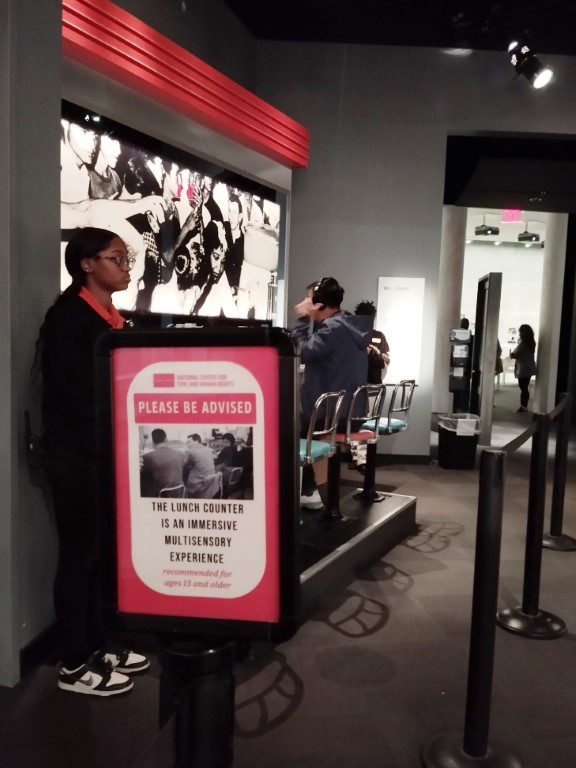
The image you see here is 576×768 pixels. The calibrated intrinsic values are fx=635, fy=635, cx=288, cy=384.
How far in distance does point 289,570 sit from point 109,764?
4.11 feet

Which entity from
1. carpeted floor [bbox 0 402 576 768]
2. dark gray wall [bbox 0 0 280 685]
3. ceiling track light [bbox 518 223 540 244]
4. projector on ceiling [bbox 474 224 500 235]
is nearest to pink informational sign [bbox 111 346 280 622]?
carpeted floor [bbox 0 402 576 768]

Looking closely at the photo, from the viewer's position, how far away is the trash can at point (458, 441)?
6.04 metres

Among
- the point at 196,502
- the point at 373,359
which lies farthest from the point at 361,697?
the point at 373,359

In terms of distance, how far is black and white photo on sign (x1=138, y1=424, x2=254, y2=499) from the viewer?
99cm

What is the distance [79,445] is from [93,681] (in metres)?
0.82

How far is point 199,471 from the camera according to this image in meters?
1.00

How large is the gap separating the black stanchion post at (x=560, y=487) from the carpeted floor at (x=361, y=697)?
24.1 inches

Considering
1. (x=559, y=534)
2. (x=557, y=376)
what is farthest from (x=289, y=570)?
(x=557, y=376)

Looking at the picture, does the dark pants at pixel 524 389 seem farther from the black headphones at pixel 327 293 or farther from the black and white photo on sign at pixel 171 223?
the black headphones at pixel 327 293

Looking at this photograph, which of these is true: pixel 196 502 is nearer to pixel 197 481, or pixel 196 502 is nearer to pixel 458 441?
pixel 197 481

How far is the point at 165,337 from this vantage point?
39.1 inches

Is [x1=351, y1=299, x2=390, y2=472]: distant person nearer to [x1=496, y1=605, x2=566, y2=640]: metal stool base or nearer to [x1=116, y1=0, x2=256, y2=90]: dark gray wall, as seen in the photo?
[x1=116, y1=0, x2=256, y2=90]: dark gray wall

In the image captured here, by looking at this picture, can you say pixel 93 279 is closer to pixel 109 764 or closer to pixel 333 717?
pixel 109 764

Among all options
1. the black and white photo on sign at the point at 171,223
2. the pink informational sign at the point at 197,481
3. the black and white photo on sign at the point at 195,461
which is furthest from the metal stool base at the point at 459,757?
the black and white photo on sign at the point at 171,223
